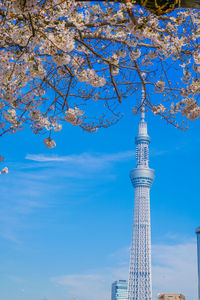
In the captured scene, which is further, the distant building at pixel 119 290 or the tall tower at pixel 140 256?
the distant building at pixel 119 290

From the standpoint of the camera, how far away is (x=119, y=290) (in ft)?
358

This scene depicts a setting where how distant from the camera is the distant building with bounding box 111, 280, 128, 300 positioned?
108m

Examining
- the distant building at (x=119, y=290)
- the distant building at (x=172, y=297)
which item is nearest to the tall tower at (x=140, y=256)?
the distant building at (x=172, y=297)

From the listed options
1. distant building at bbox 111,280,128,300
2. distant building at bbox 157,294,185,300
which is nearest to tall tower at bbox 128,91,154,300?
distant building at bbox 157,294,185,300

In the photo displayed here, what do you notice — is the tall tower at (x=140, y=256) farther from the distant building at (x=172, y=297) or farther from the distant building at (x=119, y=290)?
the distant building at (x=119, y=290)

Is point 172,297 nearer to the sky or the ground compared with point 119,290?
nearer to the ground

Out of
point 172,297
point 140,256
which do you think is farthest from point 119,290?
point 172,297

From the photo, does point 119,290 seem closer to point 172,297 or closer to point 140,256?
point 140,256

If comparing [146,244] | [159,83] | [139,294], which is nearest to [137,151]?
[146,244]

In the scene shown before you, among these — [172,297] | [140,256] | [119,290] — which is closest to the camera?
[172,297]

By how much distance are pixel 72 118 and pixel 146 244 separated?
64610mm

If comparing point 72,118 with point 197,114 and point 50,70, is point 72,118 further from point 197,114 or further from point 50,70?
point 197,114

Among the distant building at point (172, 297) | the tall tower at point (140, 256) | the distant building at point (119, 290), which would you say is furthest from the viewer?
the distant building at point (119, 290)

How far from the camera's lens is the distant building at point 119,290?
108075 mm
